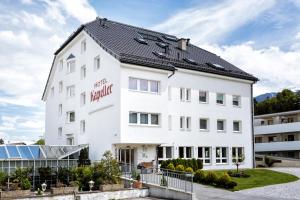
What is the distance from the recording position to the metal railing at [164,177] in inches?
839

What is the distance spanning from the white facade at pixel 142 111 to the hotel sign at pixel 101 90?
0.08m

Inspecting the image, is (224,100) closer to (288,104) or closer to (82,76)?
(82,76)

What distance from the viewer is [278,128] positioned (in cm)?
5438

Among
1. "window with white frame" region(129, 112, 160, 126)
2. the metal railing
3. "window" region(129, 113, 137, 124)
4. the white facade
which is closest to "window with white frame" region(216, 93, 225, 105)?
the white facade

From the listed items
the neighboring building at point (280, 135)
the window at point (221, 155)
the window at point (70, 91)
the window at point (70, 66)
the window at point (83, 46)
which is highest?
the window at point (83, 46)

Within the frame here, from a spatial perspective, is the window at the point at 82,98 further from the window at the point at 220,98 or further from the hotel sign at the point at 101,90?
the window at the point at 220,98

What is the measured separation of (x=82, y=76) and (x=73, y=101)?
2.66 m

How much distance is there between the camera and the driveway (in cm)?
2081

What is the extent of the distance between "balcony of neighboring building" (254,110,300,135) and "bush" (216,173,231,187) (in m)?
30.6

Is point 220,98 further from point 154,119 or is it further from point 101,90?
point 101,90

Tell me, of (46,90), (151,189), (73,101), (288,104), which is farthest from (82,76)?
(288,104)

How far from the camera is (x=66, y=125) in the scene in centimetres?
3825

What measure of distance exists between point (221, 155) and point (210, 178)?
10781 millimetres

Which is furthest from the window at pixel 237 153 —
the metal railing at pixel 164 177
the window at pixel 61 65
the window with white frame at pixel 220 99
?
the window at pixel 61 65
